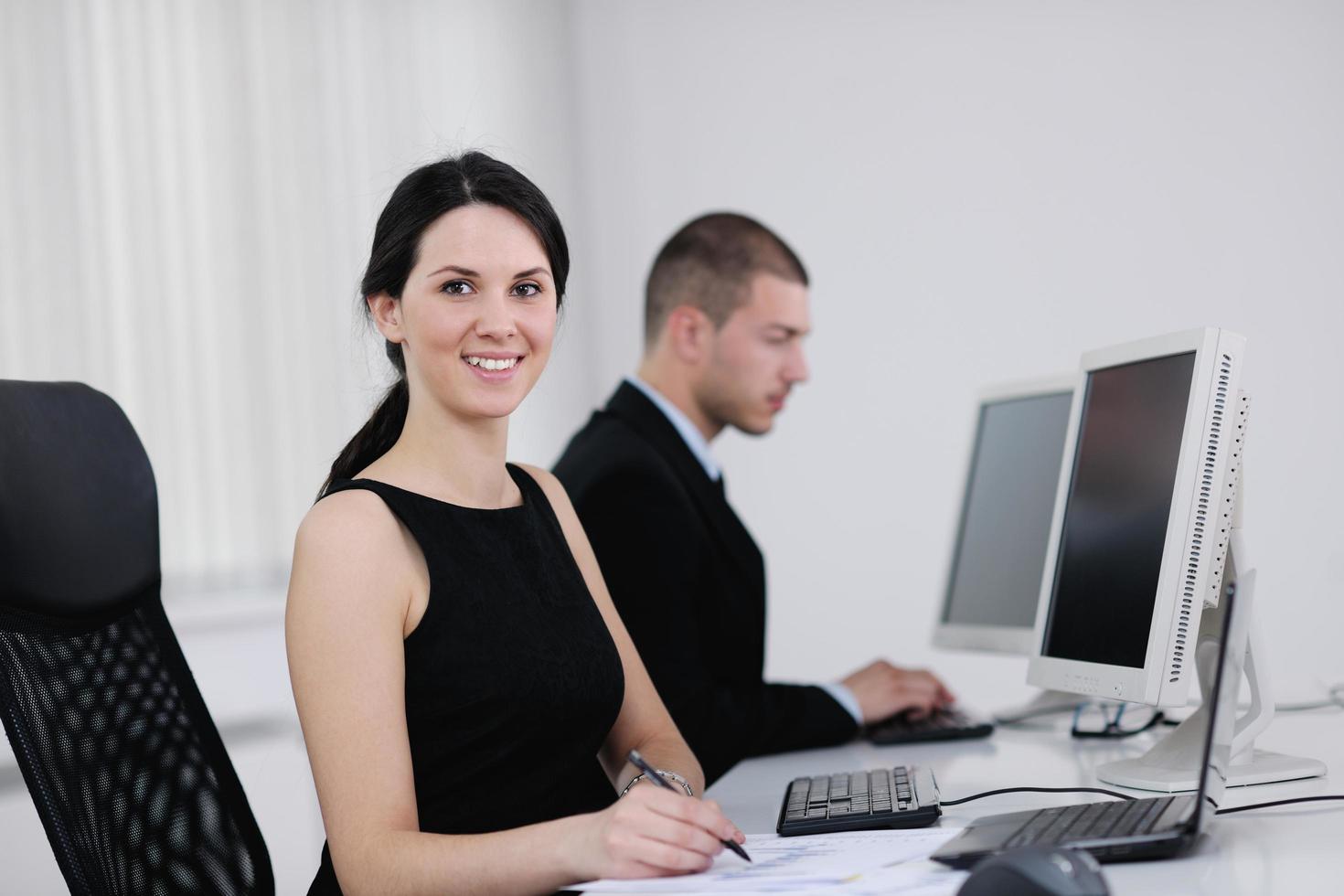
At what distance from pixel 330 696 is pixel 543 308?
0.48 metres

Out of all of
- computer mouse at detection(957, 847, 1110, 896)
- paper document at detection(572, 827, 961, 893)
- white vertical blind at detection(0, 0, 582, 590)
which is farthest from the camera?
white vertical blind at detection(0, 0, 582, 590)

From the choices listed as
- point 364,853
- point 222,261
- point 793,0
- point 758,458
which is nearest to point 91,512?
point 364,853

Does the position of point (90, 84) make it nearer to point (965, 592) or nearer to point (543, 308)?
point (543, 308)

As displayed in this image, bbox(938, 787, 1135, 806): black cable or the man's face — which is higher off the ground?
the man's face

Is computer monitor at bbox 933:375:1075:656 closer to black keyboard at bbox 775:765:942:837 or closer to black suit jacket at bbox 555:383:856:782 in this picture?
black suit jacket at bbox 555:383:856:782

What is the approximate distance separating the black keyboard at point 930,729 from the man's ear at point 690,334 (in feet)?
2.73

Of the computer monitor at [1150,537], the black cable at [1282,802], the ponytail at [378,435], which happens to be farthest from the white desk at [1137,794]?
the ponytail at [378,435]

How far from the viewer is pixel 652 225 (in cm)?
398

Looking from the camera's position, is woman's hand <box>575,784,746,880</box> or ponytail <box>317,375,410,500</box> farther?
ponytail <box>317,375,410,500</box>

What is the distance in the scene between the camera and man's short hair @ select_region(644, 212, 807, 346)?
2480 mm

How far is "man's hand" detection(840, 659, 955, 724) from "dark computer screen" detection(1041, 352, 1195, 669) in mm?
524

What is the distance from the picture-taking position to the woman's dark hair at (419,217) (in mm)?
1315

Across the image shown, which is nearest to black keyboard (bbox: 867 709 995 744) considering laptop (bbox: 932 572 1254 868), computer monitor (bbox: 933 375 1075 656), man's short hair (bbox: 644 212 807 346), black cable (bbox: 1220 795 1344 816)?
computer monitor (bbox: 933 375 1075 656)

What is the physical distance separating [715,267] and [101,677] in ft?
4.95
